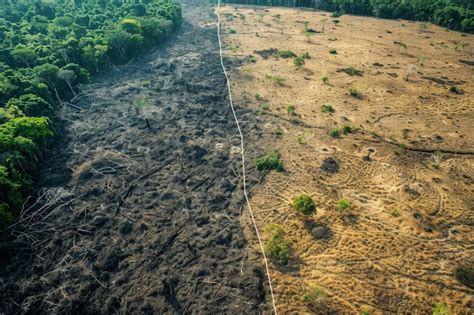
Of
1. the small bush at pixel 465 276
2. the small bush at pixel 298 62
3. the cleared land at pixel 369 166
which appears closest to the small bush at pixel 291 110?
the cleared land at pixel 369 166

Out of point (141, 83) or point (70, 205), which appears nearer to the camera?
point (70, 205)

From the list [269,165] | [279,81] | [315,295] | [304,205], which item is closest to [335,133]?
[269,165]

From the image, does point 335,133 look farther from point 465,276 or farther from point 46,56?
point 46,56

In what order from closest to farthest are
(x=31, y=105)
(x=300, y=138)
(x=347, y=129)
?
(x=31, y=105)
(x=300, y=138)
(x=347, y=129)

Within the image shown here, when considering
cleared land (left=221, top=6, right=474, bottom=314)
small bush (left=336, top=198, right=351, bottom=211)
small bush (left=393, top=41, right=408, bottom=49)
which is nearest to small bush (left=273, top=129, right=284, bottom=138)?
Result: cleared land (left=221, top=6, right=474, bottom=314)

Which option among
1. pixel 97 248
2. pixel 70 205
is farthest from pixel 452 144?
pixel 70 205

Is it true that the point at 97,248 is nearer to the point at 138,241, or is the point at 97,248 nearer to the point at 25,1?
the point at 138,241

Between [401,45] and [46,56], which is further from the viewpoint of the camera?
[401,45]
